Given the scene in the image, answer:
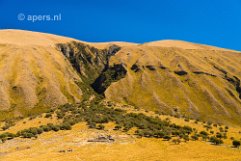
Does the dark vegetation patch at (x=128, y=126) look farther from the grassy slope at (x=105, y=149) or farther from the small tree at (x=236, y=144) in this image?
the small tree at (x=236, y=144)

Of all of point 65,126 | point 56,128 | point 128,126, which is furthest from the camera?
point 65,126

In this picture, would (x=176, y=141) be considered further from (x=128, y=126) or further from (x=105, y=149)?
(x=105, y=149)

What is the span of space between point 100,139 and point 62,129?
529 inches

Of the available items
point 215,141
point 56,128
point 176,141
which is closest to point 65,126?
point 56,128

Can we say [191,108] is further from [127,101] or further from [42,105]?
[42,105]

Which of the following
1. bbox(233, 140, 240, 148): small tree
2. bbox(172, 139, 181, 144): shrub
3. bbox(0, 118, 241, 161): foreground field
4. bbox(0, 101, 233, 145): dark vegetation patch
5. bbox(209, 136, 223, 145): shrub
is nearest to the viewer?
bbox(0, 118, 241, 161): foreground field

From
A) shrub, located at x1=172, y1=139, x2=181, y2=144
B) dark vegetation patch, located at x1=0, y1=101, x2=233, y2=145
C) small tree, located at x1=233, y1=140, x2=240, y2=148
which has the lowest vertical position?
small tree, located at x1=233, y1=140, x2=240, y2=148

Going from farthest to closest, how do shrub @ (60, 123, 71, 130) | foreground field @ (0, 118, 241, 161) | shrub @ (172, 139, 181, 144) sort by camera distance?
1. shrub @ (60, 123, 71, 130)
2. shrub @ (172, 139, 181, 144)
3. foreground field @ (0, 118, 241, 161)

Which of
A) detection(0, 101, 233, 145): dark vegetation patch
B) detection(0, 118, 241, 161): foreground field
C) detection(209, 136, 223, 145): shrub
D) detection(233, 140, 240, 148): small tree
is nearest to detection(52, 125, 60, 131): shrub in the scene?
detection(0, 101, 233, 145): dark vegetation patch

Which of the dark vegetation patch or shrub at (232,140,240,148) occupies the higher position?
the dark vegetation patch

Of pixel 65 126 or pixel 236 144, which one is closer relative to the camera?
pixel 236 144

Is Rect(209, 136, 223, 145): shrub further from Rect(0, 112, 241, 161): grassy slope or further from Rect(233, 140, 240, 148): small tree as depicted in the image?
Rect(233, 140, 240, 148): small tree

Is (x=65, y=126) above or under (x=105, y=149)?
above

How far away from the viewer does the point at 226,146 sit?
238 ft
